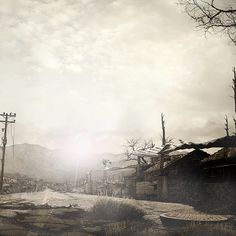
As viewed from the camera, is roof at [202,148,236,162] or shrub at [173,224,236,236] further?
roof at [202,148,236,162]

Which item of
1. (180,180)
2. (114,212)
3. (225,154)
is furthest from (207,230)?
(180,180)

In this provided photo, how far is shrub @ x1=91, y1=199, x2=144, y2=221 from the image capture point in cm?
1105

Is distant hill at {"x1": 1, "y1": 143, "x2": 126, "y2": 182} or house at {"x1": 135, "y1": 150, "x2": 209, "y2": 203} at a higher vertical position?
distant hill at {"x1": 1, "y1": 143, "x2": 126, "y2": 182}

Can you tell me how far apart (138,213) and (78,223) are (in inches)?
104

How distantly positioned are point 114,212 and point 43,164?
114 m

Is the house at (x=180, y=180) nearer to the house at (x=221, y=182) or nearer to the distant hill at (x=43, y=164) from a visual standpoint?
the house at (x=221, y=182)

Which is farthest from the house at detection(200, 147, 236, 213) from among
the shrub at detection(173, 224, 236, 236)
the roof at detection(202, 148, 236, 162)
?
the shrub at detection(173, 224, 236, 236)

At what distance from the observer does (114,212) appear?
11.4 meters

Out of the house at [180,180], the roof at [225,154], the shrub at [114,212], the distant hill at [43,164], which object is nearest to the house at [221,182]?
the roof at [225,154]

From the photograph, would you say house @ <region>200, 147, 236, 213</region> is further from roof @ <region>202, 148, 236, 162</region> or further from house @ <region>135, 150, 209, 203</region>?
house @ <region>135, 150, 209, 203</region>

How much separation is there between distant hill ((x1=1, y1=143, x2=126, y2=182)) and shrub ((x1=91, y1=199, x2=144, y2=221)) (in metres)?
77.8

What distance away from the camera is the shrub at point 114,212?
11.1 meters

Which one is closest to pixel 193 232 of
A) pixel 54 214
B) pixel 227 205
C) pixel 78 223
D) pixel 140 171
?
pixel 78 223

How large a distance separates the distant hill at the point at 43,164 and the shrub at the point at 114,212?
7780cm
